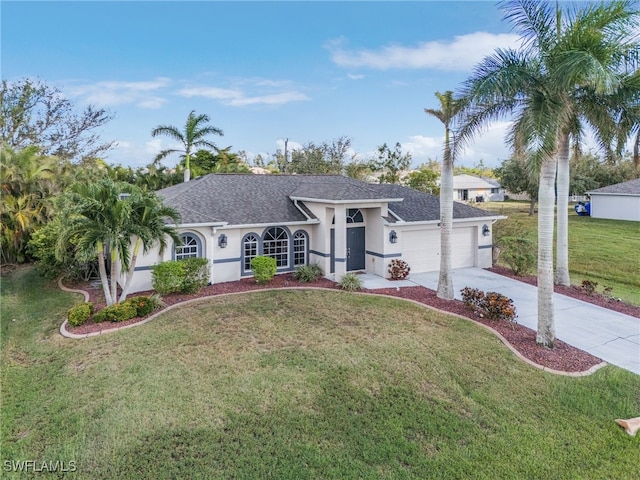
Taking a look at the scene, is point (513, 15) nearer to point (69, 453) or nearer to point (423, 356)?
point (423, 356)

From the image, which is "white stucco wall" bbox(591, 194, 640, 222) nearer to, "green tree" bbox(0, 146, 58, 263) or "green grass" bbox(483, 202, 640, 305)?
"green grass" bbox(483, 202, 640, 305)

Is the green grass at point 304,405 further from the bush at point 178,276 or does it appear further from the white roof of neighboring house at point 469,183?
the white roof of neighboring house at point 469,183

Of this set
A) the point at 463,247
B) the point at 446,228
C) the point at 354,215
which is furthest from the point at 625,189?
the point at 446,228

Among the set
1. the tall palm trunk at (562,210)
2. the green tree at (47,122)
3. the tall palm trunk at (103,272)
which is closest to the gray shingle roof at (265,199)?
the tall palm trunk at (103,272)

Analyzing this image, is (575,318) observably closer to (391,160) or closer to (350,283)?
(350,283)

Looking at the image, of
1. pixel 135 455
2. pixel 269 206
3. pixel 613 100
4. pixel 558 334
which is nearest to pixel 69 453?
pixel 135 455

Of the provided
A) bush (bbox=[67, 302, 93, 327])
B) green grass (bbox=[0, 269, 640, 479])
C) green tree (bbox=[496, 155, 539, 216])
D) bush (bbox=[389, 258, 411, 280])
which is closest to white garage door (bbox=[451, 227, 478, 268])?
bush (bbox=[389, 258, 411, 280])

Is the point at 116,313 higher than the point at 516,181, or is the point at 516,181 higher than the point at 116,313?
the point at 516,181
